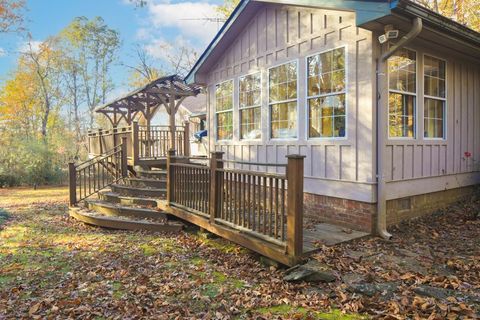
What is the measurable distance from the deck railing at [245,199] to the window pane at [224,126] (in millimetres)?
2174

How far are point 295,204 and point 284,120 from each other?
11.2ft

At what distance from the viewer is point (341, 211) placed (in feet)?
19.6

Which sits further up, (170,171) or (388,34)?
(388,34)

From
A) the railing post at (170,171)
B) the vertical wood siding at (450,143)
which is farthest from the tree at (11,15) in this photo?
the vertical wood siding at (450,143)

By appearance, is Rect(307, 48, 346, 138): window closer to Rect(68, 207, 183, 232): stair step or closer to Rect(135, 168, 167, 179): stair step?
Rect(68, 207, 183, 232): stair step

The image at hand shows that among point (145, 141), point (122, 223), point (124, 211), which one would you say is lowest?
point (122, 223)

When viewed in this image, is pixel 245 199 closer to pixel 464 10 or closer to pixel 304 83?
pixel 304 83

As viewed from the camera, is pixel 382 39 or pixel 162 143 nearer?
pixel 382 39

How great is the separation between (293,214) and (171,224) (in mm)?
3898

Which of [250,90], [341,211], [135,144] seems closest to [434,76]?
[341,211]

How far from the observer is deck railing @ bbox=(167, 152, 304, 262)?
414 cm

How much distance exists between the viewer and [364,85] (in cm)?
549

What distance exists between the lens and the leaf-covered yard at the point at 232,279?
3512mm

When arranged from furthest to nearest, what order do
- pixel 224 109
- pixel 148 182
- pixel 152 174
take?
pixel 152 174, pixel 148 182, pixel 224 109
